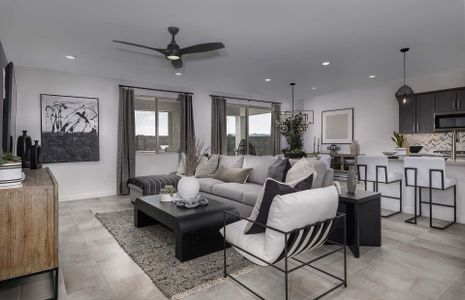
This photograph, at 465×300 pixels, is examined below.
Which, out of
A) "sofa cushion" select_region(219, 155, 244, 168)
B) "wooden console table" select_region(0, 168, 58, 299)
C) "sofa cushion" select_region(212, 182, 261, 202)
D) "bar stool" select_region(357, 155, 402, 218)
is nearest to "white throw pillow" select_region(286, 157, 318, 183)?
"sofa cushion" select_region(212, 182, 261, 202)

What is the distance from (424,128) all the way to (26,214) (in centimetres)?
717

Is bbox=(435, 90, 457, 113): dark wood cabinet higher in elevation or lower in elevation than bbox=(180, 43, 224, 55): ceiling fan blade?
lower

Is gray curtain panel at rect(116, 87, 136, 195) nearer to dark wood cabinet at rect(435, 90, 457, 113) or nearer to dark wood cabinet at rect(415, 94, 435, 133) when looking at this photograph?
dark wood cabinet at rect(415, 94, 435, 133)

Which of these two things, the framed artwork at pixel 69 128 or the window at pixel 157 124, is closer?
the framed artwork at pixel 69 128

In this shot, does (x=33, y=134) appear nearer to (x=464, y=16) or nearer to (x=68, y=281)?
(x=68, y=281)

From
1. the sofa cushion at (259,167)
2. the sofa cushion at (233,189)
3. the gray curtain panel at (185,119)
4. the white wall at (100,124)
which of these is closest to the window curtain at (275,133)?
the gray curtain panel at (185,119)

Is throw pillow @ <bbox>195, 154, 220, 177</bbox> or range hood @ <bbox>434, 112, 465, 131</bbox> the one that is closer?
throw pillow @ <bbox>195, 154, 220, 177</bbox>

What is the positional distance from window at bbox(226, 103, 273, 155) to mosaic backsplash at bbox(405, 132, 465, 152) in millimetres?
A: 3949

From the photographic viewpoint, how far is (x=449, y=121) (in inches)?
227

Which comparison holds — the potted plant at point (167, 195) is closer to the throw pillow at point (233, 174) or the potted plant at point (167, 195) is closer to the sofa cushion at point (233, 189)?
the sofa cushion at point (233, 189)

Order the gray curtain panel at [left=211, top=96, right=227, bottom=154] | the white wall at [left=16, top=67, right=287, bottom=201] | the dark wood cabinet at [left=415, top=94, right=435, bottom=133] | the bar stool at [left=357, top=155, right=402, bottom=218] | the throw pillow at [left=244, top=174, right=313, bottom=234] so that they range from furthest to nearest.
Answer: the gray curtain panel at [left=211, top=96, right=227, bottom=154]
the dark wood cabinet at [left=415, top=94, right=435, bottom=133]
the white wall at [left=16, top=67, right=287, bottom=201]
the bar stool at [left=357, top=155, right=402, bottom=218]
the throw pillow at [left=244, top=174, right=313, bottom=234]

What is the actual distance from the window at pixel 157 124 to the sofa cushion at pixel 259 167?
284 cm

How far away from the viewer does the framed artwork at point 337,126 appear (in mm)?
7953

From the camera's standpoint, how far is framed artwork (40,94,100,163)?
542 centimetres
